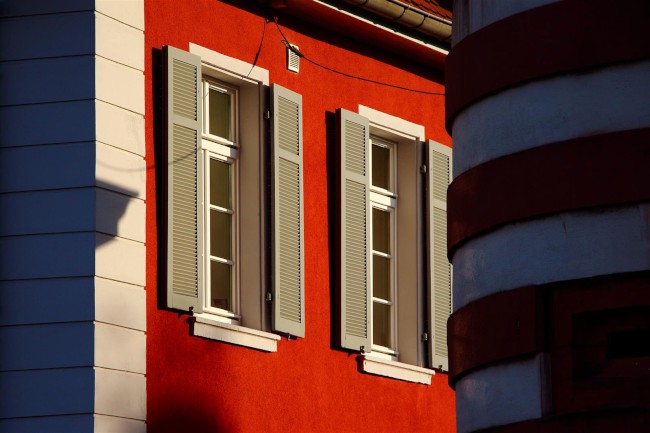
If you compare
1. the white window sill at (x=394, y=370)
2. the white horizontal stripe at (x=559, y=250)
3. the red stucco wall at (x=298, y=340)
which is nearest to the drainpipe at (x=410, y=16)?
the red stucco wall at (x=298, y=340)

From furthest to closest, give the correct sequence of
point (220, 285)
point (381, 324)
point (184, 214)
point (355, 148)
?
point (381, 324) < point (355, 148) < point (220, 285) < point (184, 214)

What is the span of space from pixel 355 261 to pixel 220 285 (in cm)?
138

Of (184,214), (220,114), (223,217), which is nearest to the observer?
(184,214)

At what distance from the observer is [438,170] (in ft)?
48.7

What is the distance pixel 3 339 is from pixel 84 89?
5.22ft

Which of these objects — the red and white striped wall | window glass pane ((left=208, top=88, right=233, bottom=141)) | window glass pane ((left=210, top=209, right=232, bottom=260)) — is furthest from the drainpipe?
the red and white striped wall

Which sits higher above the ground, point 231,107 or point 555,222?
point 231,107

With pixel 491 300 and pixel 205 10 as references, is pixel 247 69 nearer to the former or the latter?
pixel 205 10

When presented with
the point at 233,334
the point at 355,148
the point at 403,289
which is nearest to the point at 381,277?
the point at 403,289

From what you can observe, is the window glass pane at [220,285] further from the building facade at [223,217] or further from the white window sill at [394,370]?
the white window sill at [394,370]

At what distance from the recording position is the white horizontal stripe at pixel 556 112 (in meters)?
9.13

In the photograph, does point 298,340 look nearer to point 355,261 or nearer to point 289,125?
point 355,261

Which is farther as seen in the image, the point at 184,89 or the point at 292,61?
the point at 292,61

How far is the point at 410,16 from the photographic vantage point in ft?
46.8
